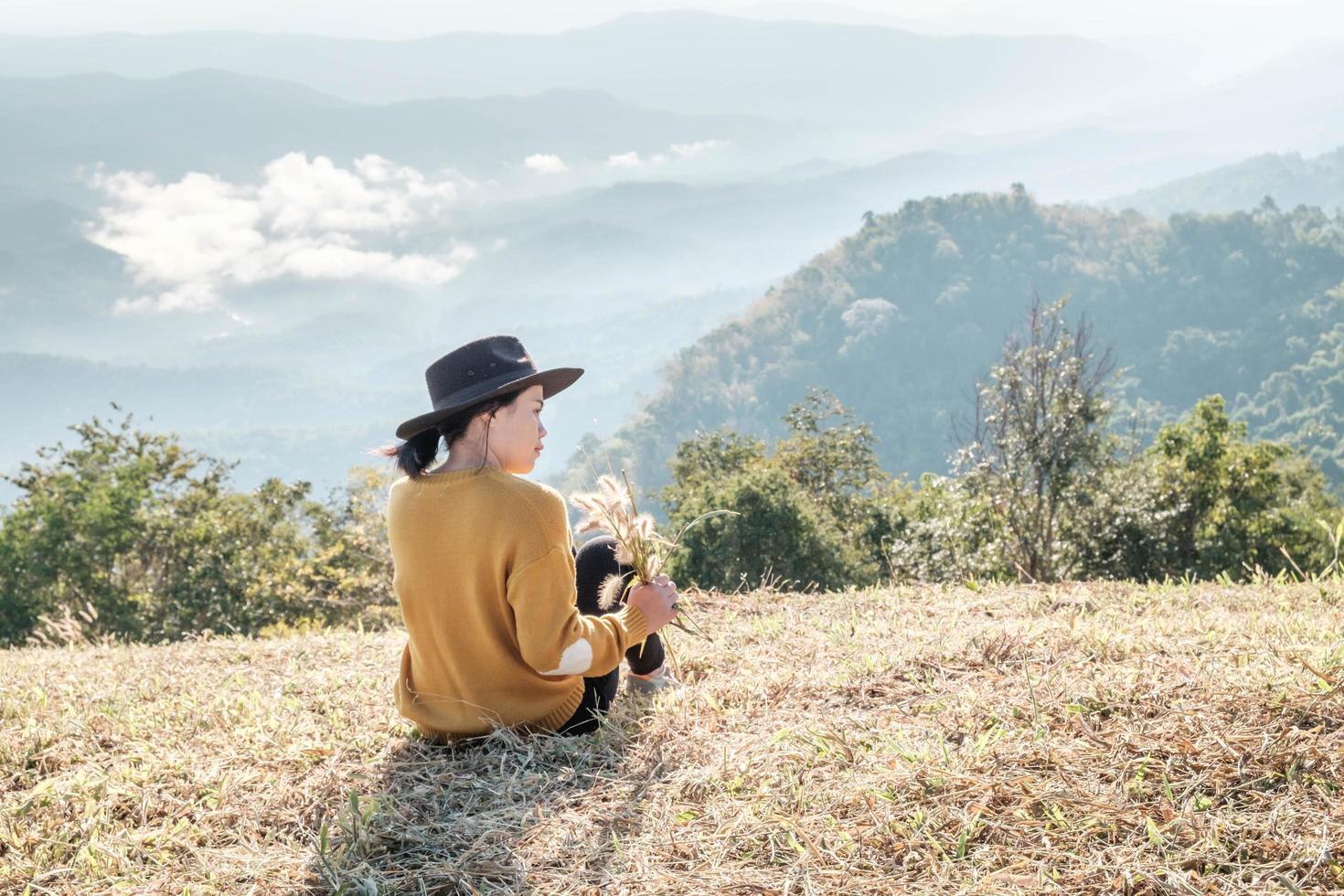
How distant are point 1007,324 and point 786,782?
18988 centimetres

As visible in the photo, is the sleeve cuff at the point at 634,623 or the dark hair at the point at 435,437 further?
the sleeve cuff at the point at 634,623

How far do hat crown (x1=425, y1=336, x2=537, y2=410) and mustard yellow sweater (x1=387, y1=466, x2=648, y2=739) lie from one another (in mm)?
249

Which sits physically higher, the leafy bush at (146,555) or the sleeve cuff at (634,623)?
the sleeve cuff at (634,623)

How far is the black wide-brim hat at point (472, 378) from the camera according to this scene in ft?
9.69

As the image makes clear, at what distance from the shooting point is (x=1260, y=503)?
75.2 feet

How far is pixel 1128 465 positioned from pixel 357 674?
20.7 m

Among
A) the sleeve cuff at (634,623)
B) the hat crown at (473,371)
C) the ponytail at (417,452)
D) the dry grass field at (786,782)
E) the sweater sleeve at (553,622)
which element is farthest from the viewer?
the sleeve cuff at (634,623)

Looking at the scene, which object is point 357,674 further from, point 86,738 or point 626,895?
point 626,895

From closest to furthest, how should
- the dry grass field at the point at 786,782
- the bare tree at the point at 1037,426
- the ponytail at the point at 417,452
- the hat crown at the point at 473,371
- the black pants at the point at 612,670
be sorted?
the dry grass field at the point at 786,782 → the hat crown at the point at 473,371 → the ponytail at the point at 417,452 → the black pants at the point at 612,670 → the bare tree at the point at 1037,426

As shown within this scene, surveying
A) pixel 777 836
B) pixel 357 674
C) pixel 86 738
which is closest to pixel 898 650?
pixel 777 836

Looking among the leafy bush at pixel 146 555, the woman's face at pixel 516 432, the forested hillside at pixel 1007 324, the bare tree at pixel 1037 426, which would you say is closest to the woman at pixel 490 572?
the woman's face at pixel 516 432

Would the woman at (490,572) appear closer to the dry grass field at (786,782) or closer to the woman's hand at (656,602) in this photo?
the woman's hand at (656,602)

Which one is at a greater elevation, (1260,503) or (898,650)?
(898,650)

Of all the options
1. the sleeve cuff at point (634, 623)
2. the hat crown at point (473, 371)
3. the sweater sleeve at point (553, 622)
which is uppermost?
the hat crown at point (473, 371)
